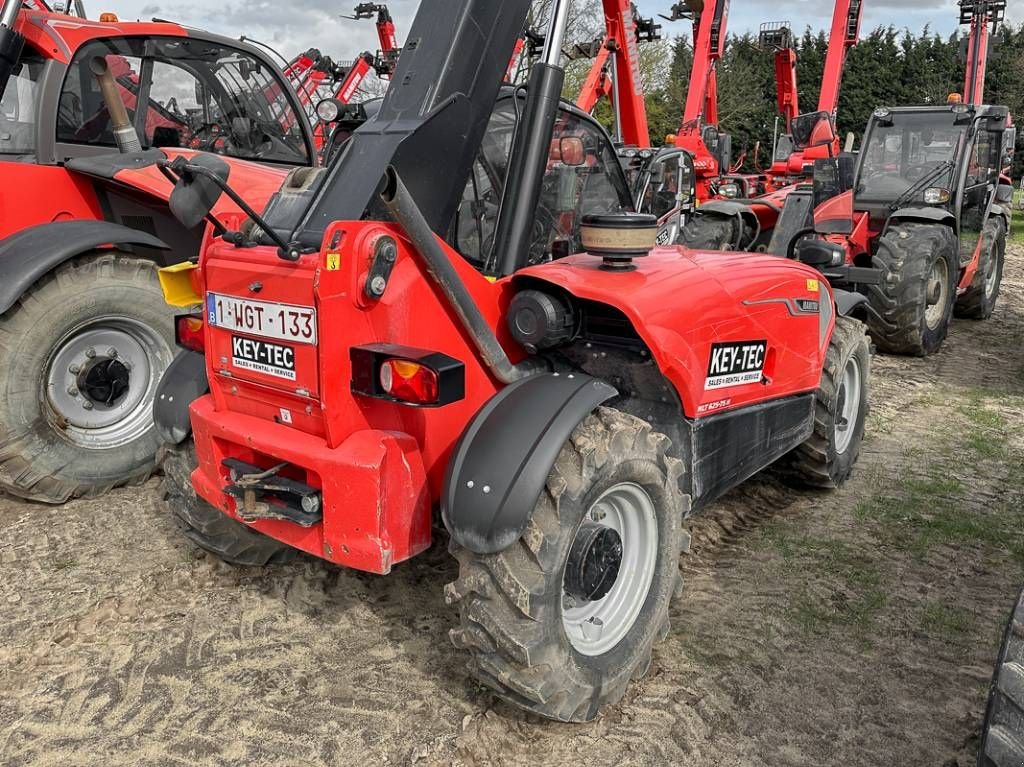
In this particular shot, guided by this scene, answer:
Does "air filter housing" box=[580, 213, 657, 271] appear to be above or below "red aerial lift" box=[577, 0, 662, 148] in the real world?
below

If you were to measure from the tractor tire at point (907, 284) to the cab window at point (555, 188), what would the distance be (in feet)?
14.9

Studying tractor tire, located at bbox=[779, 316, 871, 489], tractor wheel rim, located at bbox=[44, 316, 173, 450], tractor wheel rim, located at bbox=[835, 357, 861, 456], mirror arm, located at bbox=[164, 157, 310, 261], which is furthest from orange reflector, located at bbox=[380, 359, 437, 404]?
tractor wheel rim, located at bbox=[835, 357, 861, 456]

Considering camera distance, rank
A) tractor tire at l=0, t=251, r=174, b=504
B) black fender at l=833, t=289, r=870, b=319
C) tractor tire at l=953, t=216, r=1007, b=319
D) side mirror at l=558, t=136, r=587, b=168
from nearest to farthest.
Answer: side mirror at l=558, t=136, r=587, b=168
tractor tire at l=0, t=251, r=174, b=504
black fender at l=833, t=289, r=870, b=319
tractor tire at l=953, t=216, r=1007, b=319

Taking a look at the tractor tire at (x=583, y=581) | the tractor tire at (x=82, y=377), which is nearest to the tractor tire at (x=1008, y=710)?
the tractor tire at (x=583, y=581)

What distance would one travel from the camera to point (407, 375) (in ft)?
7.75

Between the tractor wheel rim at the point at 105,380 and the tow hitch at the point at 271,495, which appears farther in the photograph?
the tractor wheel rim at the point at 105,380

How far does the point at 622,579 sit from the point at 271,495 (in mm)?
A: 1207

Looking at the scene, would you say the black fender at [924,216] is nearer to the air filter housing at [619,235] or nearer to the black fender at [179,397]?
the air filter housing at [619,235]

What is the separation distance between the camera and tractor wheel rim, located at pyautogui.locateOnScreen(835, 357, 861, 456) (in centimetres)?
454

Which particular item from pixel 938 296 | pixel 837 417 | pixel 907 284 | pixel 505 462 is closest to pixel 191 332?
pixel 505 462

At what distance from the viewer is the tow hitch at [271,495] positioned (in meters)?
2.59

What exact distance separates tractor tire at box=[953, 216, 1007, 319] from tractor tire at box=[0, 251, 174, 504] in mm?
8513

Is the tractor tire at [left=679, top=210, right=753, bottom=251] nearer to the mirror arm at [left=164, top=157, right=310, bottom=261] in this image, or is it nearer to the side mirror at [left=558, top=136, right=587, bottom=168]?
the side mirror at [left=558, top=136, right=587, bottom=168]

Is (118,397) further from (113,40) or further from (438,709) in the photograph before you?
(438,709)
